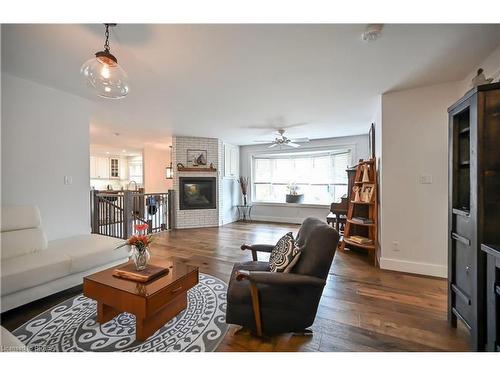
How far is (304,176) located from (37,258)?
595 centimetres

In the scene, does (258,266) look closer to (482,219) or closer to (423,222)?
(482,219)

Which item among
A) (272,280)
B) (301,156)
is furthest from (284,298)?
(301,156)

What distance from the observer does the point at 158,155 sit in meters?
7.97

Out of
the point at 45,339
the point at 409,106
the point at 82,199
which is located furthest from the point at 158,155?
the point at 409,106

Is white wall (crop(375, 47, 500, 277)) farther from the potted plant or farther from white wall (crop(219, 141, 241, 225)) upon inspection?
white wall (crop(219, 141, 241, 225))

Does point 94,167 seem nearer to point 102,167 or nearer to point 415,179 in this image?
point 102,167

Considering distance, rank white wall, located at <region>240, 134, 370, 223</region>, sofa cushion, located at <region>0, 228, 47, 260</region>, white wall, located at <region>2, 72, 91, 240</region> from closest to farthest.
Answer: sofa cushion, located at <region>0, 228, 47, 260</region>, white wall, located at <region>2, 72, 91, 240</region>, white wall, located at <region>240, 134, 370, 223</region>

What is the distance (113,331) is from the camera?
1.69 metres

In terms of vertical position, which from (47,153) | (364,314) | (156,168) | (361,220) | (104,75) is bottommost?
(364,314)

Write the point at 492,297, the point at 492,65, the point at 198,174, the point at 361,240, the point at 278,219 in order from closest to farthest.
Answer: the point at 492,297, the point at 492,65, the point at 361,240, the point at 198,174, the point at 278,219

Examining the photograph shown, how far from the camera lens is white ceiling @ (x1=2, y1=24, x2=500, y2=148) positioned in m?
1.71

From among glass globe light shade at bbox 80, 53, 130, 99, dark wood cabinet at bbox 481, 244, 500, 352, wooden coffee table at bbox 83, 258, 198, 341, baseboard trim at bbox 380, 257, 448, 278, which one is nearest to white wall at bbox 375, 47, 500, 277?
baseboard trim at bbox 380, 257, 448, 278

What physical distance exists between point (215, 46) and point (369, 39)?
1.28 metres

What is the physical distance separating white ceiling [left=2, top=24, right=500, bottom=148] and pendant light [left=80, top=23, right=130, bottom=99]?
0.32 meters
